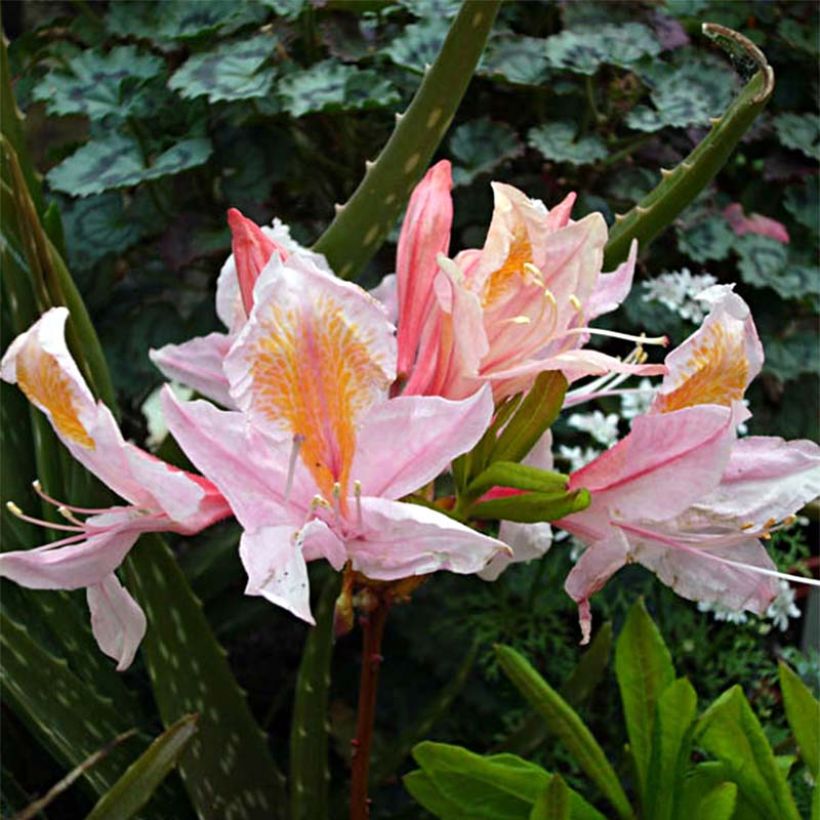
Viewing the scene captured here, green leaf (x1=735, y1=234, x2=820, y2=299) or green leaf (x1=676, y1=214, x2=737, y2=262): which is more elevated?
green leaf (x1=676, y1=214, x2=737, y2=262)

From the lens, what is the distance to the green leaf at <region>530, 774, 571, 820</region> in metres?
0.52

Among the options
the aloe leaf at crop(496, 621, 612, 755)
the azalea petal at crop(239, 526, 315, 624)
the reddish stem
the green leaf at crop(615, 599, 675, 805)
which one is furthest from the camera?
the aloe leaf at crop(496, 621, 612, 755)

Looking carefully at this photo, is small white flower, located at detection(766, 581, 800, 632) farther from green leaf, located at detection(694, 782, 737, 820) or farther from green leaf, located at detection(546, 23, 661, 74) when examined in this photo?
green leaf, located at detection(546, 23, 661, 74)

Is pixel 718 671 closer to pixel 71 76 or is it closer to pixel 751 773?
pixel 751 773

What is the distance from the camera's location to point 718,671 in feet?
3.33

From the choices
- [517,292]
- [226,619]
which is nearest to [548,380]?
[517,292]

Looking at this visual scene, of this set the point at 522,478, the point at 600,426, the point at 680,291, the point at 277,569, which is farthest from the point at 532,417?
the point at 680,291

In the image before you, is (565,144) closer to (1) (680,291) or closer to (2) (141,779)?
(1) (680,291)

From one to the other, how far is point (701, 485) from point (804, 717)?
0.22 meters

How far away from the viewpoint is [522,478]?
49 centimetres

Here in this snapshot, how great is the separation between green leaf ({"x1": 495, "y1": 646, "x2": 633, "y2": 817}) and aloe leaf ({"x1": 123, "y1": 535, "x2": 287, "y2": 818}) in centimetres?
19

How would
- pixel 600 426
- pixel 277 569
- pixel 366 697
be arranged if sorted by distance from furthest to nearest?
pixel 600 426, pixel 366 697, pixel 277 569

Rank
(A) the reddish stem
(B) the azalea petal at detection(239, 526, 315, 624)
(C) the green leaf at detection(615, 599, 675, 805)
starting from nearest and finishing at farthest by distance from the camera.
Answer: (B) the azalea petal at detection(239, 526, 315, 624) < (A) the reddish stem < (C) the green leaf at detection(615, 599, 675, 805)

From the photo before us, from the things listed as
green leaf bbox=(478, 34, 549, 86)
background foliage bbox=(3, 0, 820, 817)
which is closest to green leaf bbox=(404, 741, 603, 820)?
background foliage bbox=(3, 0, 820, 817)
